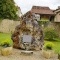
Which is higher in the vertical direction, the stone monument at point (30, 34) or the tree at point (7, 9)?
the tree at point (7, 9)

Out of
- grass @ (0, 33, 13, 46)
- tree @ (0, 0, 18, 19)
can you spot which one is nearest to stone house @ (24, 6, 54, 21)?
tree @ (0, 0, 18, 19)

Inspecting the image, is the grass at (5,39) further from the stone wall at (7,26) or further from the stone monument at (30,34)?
the stone wall at (7,26)

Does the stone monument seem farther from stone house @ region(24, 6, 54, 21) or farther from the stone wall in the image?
stone house @ region(24, 6, 54, 21)

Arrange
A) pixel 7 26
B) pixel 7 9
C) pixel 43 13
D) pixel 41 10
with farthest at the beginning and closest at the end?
pixel 41 10 → pixel 43 13 → pixel 7 9 → pixel 7 26

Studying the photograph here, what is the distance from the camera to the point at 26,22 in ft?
56.1

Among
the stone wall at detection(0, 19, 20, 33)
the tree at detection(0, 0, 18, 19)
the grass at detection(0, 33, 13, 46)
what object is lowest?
the grass at detection(0, 33, 13, 46)

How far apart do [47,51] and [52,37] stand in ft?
39.6

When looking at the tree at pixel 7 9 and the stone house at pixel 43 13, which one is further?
the stone house at pixel 43 13

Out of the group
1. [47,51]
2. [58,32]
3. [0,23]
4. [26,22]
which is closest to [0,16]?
[0,23]

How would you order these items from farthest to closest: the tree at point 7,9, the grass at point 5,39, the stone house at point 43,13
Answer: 1. the stone house at point 43,13
2. the tree at point 7,9
3. the grass at point 5,39

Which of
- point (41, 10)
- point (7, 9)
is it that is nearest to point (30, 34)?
point (7, 9)

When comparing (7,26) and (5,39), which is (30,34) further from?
(7,26)

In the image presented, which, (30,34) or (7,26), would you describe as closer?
(30,34)

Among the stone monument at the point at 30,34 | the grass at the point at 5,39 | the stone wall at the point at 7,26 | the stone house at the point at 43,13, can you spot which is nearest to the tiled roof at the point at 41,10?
the stone house at the point at 43,13
